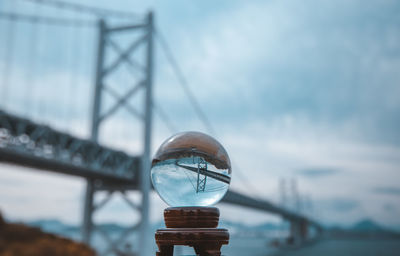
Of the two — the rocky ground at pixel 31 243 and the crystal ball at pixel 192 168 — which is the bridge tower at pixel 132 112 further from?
the crystal ball at pixel 192 168

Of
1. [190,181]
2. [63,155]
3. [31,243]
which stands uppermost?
[63,155]

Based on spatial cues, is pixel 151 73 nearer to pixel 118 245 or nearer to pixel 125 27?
pixel 125 27

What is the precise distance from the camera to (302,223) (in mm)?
63031

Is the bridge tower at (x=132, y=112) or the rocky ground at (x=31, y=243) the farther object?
the bridge tower at (x=132, y=112)

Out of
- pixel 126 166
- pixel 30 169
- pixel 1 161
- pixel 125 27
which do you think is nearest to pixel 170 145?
pixel 1 161

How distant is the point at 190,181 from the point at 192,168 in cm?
5

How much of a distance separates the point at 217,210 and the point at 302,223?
6547cm

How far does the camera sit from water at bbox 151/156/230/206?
4.58ft

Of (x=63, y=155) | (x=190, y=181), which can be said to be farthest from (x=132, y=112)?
(x=190, y=181)

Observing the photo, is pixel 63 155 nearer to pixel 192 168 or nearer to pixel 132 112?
A: pixel 132 112

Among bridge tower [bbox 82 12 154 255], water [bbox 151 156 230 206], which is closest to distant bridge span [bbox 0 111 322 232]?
bridge tower [bbox 82 12 154 255]

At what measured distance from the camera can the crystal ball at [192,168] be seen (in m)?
1.39

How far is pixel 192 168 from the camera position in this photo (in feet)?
4.57

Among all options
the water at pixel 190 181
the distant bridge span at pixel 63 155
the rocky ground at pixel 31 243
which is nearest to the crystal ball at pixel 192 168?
the water at pixel 190 181
